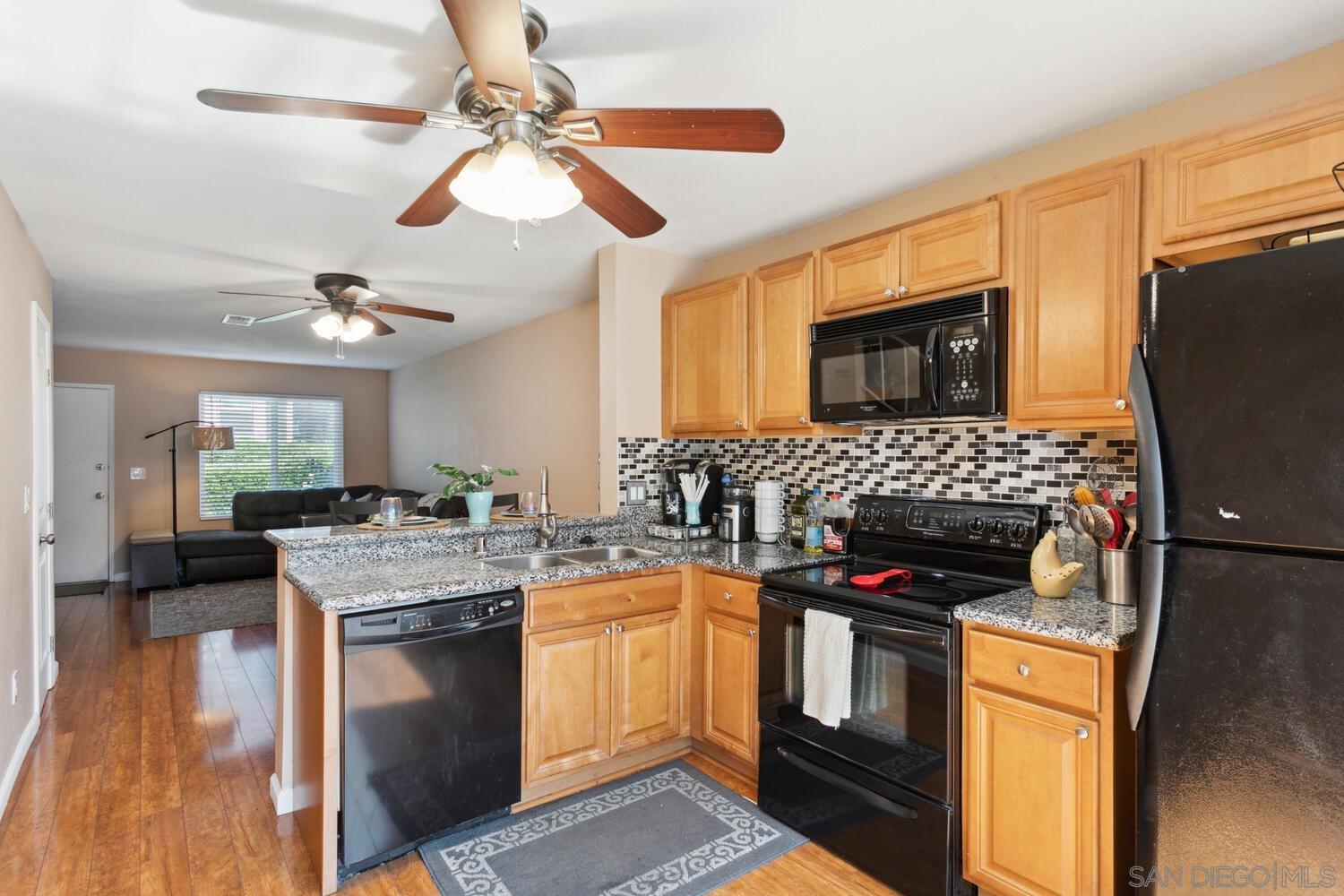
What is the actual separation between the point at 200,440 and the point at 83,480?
1059mm

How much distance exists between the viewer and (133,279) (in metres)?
4.13

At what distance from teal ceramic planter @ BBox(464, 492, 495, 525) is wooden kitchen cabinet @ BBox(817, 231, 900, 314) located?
1672mm

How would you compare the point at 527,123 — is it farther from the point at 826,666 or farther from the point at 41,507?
the point at 41,507

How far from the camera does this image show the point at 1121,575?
6.14 ft

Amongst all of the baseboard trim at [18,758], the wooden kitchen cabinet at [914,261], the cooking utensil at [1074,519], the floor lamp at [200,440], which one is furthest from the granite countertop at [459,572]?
the floor lamp at [200,440]

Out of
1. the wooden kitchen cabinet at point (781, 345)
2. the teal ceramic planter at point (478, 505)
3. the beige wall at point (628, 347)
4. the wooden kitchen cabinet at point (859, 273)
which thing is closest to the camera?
the wooden kitchen cabinet at point (859, 273)

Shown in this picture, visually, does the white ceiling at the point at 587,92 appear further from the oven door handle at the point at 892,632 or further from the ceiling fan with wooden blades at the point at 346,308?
the oven door handle at the point at 892,632

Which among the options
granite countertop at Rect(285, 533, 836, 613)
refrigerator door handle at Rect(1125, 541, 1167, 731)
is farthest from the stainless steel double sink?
refrigerator door handle at Rect(1125, 541, 1167, 731)

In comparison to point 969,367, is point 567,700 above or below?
below

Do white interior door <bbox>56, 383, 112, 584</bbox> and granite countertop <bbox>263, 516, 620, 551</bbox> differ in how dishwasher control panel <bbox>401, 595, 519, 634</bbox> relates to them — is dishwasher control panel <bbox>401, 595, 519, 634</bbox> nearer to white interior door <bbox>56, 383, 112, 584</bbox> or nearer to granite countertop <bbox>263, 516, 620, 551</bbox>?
granite countertop <bbox>263, 516, 620, 551</bbox>

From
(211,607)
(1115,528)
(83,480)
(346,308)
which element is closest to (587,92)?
(1115,528)

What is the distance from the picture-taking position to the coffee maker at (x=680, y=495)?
333cm

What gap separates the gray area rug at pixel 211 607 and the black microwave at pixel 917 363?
4.70m

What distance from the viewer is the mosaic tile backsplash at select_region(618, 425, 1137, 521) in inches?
90.7
